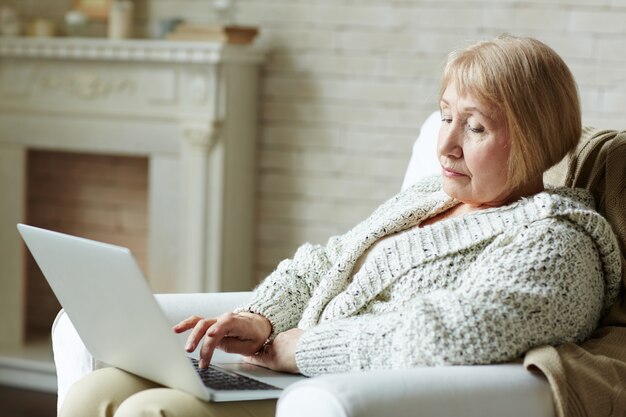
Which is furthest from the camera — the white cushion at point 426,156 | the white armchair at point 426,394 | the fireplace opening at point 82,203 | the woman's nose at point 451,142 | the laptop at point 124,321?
the fireplace opening at point 82,203

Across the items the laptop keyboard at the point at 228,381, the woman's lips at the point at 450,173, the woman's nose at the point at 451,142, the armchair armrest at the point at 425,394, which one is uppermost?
the woman's nose at the point at 451,142

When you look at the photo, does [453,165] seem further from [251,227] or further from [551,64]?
[251,227]

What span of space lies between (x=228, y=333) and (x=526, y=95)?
0.63 m

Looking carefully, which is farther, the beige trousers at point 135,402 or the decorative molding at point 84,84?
the decorative molding at point 84,84

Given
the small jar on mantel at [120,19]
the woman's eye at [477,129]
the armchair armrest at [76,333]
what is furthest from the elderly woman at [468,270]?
the small jar on mantel at [120,19]

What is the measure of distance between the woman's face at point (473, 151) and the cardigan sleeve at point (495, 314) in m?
0.12

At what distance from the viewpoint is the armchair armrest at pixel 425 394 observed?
1337 mm

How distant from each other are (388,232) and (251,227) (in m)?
2.03

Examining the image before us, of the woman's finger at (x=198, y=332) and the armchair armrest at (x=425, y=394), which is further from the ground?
the armchair armrest at (x=425, y=394)

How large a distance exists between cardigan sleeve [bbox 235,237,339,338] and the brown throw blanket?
0.46 metres

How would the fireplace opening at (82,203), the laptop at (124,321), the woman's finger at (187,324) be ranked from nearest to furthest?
the laptop at (124,321) → the woman's finger at (187,324) → the fireplace opening at (82,203)

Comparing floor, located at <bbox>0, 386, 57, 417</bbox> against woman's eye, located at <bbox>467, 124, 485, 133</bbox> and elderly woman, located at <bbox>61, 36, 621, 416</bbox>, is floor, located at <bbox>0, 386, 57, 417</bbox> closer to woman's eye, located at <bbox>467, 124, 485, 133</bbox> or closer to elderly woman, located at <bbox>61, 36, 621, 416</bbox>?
elderly woman, located at <bbox>61, 36, 621, 416</bbox>

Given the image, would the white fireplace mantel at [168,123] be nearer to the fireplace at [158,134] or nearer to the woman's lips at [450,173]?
the fireplace at [158,134]

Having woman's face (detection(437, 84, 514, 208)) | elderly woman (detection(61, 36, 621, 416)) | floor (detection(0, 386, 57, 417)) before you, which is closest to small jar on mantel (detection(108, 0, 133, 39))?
floor (detection(0, 386, 57, 417))
